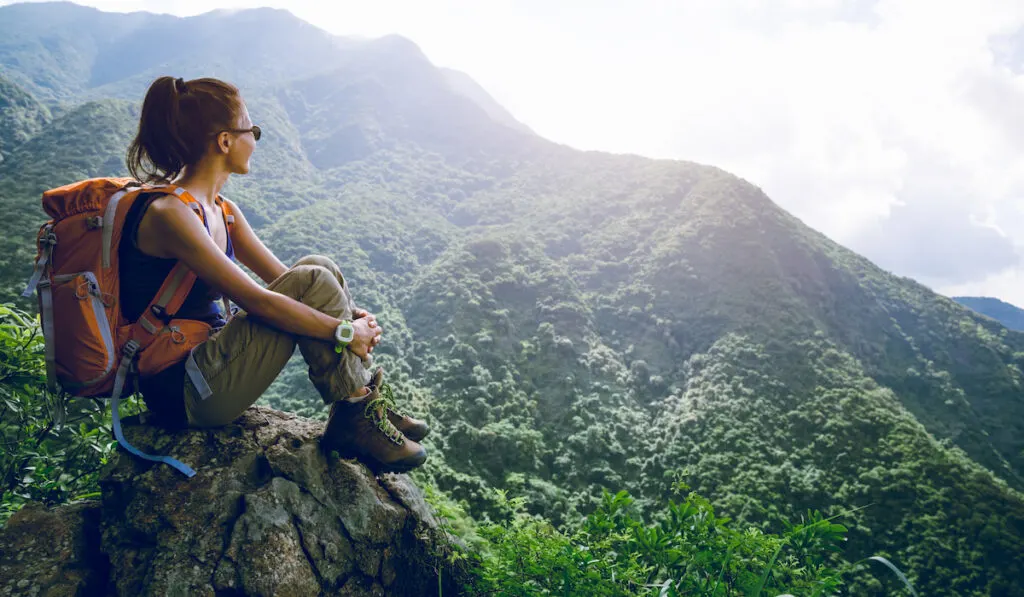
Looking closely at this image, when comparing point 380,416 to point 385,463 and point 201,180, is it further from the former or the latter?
point 201,180

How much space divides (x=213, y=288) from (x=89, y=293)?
45 cm

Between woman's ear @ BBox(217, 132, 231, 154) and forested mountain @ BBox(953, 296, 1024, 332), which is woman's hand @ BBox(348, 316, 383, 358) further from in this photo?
forested mountain @ BBox(953, 296, 1024, 332)

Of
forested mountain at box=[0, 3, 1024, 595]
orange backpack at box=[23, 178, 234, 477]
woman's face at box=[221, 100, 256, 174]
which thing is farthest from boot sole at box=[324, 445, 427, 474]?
forested mountain at box=[0, 3, 1024, 595]

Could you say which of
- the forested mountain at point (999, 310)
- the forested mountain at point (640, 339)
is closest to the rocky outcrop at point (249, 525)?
the forested mountain at point (640, 339)

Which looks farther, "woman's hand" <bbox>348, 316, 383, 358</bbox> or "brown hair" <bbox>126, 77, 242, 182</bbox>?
→ "woman's hand" <bbox>348, 316, 383, 358</bbox>

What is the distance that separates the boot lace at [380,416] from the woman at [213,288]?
0.03m

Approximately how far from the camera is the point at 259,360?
225 centimetres

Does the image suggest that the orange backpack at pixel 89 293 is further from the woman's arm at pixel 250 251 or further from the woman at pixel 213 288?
the woman's arm at pixel 250 251

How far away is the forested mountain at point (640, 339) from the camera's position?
18.6 meters

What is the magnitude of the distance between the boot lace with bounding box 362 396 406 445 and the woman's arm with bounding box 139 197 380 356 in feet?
1.58

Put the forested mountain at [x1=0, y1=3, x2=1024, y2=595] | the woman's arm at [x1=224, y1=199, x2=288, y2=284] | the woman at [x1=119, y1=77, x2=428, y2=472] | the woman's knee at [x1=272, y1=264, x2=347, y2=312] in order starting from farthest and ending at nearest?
the forested mountain at [x1=0, y1=3, x2=1024, y2=595] → the woman's arm at [x1=224, y1=199, x2=288, y2=284] → the woman's knee at [x1=272, y1=264, x2=347, y2=312] → the woman at [x1=119, y1=77, x2=428, y2=472]

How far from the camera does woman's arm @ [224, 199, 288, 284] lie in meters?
2.80

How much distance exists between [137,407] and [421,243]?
1350 inches

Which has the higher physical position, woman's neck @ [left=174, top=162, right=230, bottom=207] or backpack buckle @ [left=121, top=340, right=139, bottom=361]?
woman's neck @ [left=174, top=162, right=230, bottom=207]
